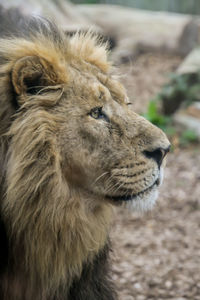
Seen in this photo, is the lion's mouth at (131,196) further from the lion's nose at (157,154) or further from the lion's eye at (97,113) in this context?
the lion's eye at (97,113)

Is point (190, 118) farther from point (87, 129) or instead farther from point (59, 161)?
point (59, 161)

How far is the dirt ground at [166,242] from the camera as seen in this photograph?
3.73 meters

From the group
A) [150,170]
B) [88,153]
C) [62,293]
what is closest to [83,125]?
[88,153]

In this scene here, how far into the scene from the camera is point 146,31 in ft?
36.5

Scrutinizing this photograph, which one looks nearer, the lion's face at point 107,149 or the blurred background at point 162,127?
the lion's face at point 107,149

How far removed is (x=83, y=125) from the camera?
2330 millimetres

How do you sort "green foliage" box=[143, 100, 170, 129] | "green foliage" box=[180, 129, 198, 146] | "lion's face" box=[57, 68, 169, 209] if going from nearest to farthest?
1. "lion's face" box=[57, 68, 169, 209]
2. "green foliage" box=[180, 129, 198, 146]
3. "green foliage" box=[143, 100, 170, 129]

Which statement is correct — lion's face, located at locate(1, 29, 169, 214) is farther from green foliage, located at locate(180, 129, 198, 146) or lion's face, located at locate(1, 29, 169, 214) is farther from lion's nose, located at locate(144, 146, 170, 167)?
green foliage, located at locate(180, 129, 198, 146)

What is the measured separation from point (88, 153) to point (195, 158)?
4191 mm

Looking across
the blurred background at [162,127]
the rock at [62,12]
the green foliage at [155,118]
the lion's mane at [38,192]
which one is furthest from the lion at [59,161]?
the rock at [62,12]

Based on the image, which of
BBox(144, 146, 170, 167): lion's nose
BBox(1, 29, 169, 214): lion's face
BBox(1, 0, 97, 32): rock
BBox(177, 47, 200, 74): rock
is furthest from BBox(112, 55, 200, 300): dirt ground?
BBox(1, 0, 97, 32): rock

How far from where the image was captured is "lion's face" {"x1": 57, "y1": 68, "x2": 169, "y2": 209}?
2332 mm

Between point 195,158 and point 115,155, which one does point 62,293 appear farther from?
point 195,158

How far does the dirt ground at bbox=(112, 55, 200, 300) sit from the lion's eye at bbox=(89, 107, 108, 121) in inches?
25.5
